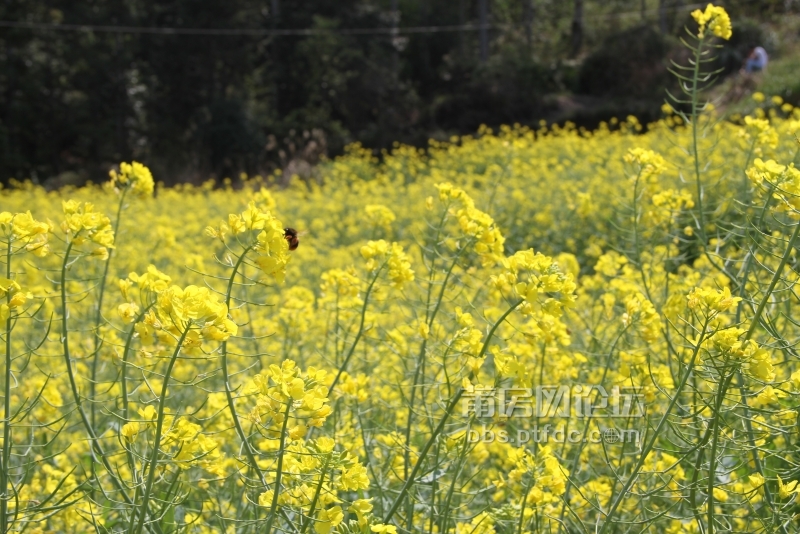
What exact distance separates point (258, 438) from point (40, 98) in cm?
1903

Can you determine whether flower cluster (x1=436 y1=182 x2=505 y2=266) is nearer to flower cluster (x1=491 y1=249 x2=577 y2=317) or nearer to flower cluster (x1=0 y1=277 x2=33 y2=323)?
flower cluster (x1=491 y1=249 x2=577 y2=317)

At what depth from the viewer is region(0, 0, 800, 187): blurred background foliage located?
18266 mm

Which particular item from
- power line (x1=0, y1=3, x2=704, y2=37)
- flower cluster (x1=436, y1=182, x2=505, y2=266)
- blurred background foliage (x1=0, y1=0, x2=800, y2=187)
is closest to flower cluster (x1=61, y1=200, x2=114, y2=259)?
flower cluster (x1=436, y1=182, x2=505, y2=266)

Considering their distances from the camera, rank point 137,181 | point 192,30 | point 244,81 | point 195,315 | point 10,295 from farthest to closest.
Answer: point 244,81 < point 192,30 < point 137,181 < point 10,295 < point 195,315

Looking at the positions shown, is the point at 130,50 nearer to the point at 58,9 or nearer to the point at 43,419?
the point at 58,9

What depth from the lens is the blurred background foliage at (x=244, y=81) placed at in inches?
719

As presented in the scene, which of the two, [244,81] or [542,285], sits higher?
[542,285]

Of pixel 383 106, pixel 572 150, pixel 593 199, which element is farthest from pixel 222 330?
pixel 383 106

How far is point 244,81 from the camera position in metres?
19.5

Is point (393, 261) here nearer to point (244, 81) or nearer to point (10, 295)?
point (10, 295)

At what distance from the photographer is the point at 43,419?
2549 millimetres

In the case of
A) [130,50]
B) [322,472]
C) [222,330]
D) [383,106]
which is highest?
[222,330]

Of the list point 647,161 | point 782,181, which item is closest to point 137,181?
point 647,161

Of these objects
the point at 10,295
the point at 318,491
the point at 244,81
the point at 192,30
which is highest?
A: the point at 10,295
